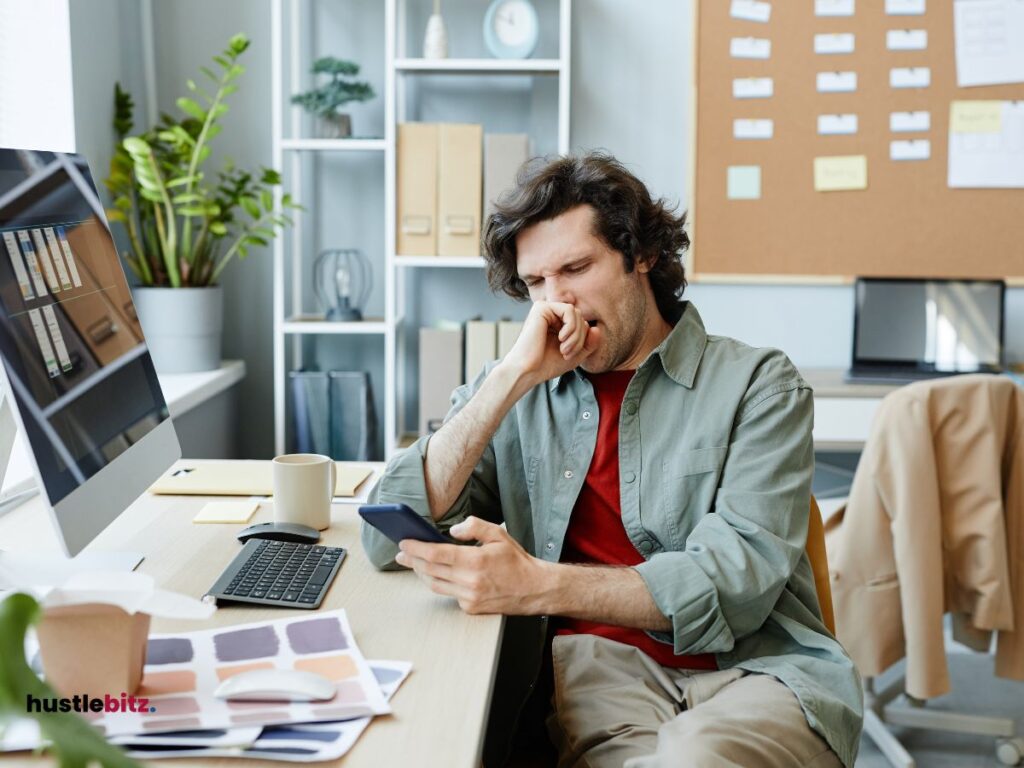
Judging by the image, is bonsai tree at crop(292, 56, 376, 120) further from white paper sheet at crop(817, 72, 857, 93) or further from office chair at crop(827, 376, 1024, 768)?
office chair at crop(827, 376, 1024, 768)

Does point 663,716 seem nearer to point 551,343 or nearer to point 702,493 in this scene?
point 702,493

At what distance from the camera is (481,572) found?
1.20m

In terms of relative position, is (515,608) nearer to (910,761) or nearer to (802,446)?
(802,446)

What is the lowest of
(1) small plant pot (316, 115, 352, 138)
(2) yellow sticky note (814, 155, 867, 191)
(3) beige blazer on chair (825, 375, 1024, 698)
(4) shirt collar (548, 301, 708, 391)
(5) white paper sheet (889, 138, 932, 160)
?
(3) beige blazer on chair (825, 375, 1024, 698)

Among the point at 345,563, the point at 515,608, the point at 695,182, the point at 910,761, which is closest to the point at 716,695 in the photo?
the point at 515,608

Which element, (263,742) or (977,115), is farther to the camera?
(977,115)

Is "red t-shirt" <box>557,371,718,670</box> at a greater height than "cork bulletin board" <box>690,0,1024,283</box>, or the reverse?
"cork bulletin board" <box>690,0,1024,283</box>

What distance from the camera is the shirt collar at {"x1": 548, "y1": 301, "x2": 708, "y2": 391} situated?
151 centimetres

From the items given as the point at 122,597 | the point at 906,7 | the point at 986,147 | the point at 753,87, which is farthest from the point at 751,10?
the point at 122,597

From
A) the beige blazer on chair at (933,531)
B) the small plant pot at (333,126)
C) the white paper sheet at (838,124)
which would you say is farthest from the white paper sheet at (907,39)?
the small plant pot at (333,126)

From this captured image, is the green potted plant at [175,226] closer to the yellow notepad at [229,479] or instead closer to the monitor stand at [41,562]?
the yellow notepad at [229,479]

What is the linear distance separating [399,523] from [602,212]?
65cm

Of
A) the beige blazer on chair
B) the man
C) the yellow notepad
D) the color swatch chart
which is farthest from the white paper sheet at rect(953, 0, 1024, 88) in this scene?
the color swatch chart

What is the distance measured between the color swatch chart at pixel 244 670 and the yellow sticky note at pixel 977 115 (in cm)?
289
